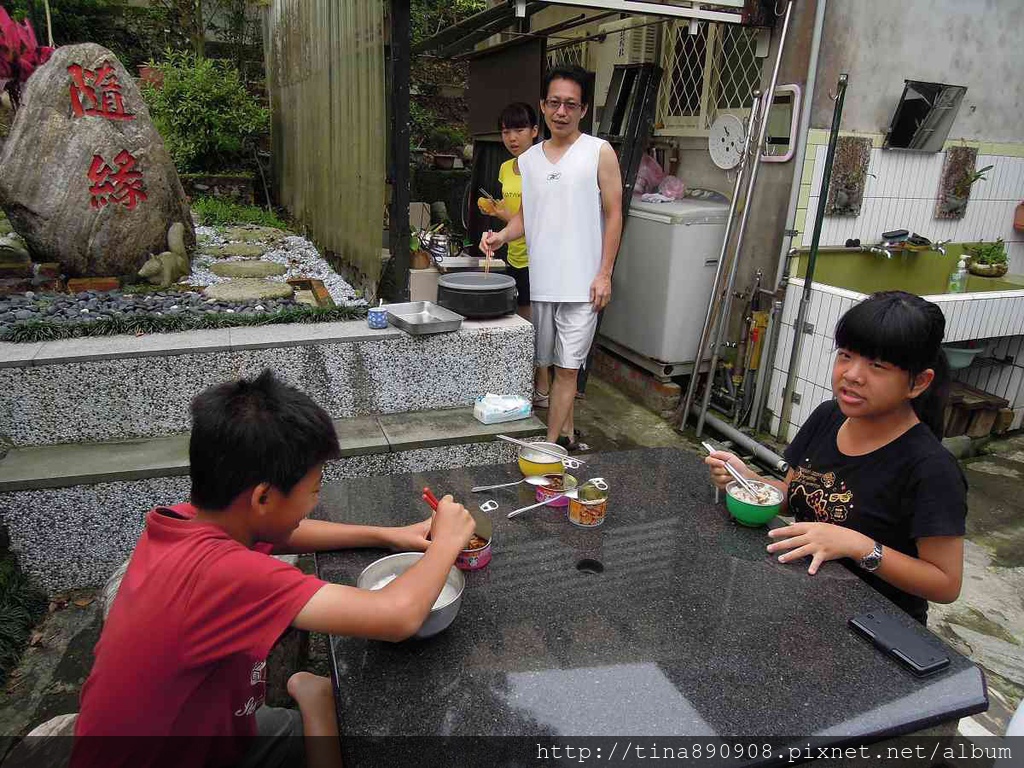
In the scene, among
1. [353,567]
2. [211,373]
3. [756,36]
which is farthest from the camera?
[756,36]

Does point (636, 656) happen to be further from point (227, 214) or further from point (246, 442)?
point (227, 214)

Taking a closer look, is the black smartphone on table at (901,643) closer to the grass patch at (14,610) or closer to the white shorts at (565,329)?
the white shorts at (565,329)

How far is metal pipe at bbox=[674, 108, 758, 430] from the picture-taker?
16.9 ft

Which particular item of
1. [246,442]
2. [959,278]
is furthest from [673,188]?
[246,442]

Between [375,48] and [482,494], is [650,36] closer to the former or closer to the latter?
[375,48]

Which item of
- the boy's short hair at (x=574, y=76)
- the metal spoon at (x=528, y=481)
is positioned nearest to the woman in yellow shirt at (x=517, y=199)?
the boy's short hair at (x=574, y=76)

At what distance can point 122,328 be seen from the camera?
147 inches

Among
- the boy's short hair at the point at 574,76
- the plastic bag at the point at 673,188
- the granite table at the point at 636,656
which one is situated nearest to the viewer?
the granite table at the point at 636,656

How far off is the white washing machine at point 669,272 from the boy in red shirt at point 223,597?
4.20m

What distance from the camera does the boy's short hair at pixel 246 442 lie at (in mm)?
1512

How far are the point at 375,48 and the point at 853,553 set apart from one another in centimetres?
425

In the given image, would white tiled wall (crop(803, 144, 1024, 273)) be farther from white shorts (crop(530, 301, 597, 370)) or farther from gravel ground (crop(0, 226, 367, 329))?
gravel ground (crop(0, 226, 367, 329))

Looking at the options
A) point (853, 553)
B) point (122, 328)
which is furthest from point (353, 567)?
point (122, 328)

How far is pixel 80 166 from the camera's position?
191 inches
